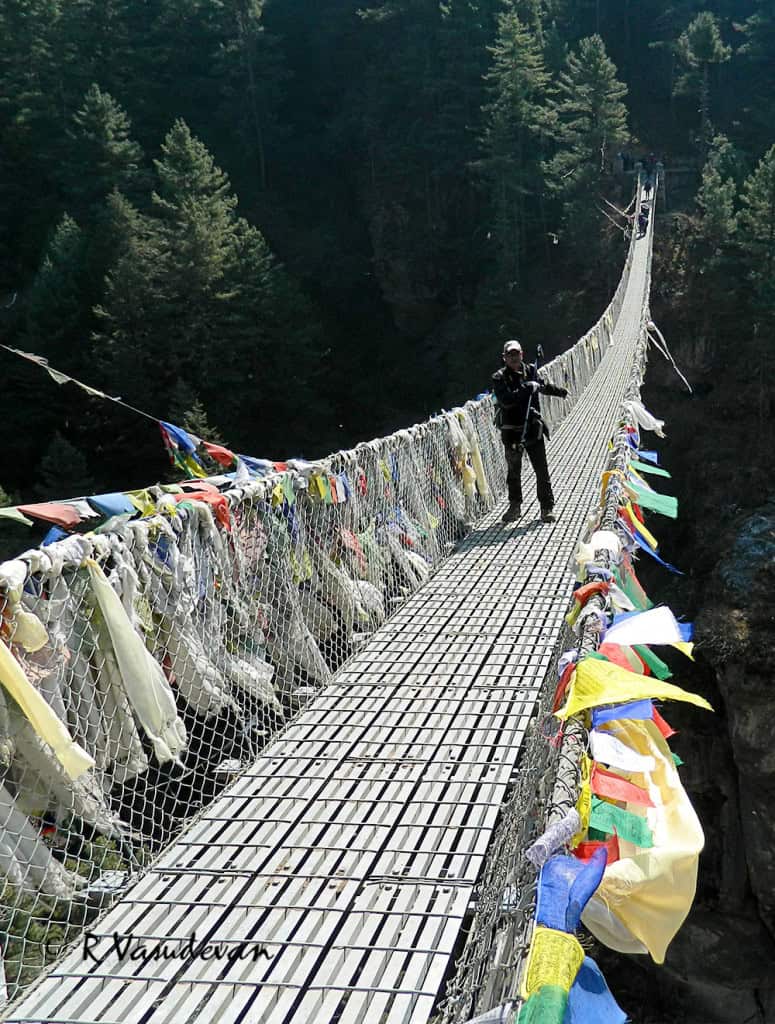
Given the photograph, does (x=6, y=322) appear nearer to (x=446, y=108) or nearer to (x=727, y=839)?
(x=446, y=108)

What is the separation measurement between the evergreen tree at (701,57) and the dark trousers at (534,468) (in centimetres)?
2805

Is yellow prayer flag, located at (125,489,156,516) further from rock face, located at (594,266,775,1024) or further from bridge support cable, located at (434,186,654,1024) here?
rock face, located at (594,266,775,1024)

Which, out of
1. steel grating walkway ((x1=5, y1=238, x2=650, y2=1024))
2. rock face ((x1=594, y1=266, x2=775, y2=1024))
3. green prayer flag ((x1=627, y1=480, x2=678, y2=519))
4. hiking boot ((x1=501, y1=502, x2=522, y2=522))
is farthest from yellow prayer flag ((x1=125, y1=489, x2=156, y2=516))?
rock face ((x1=594, y1=266, x2=775, y2=1024))

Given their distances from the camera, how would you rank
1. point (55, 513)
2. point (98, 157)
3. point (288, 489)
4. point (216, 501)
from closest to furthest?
point (55, 513) < point (216, 501) < point (288, 489) < point (98, 157)

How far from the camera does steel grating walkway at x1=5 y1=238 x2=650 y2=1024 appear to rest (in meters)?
2.24

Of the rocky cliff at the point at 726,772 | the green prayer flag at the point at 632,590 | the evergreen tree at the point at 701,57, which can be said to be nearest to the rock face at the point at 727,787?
the rocky cliff at the point at 726,772

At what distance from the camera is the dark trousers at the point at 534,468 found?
19.7 ft

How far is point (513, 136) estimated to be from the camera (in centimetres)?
2852

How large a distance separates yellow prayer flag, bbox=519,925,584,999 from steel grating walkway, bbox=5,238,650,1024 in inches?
23.2

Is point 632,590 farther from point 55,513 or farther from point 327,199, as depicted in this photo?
point 327,199

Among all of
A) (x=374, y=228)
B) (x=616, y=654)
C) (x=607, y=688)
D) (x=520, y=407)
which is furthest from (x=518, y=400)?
(x=374, y=228)

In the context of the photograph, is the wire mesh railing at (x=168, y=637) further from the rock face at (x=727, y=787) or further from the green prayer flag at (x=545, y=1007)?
the rock face at (x=727, y=787)

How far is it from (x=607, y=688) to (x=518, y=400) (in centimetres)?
384

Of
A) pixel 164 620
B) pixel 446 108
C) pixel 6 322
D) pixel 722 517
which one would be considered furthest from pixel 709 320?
pixel 164 620
